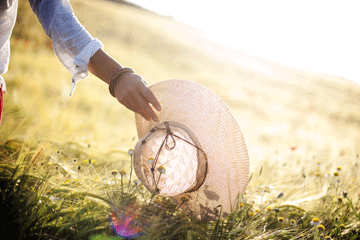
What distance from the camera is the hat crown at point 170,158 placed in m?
1.21

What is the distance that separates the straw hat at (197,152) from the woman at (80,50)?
24cm

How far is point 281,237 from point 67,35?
5.16 feet

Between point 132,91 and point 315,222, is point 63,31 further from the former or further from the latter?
point 315,222

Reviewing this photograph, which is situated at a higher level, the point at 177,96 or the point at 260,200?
the point at 177,96

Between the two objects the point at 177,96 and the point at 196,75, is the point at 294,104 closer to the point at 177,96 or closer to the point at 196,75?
the point at 196,75

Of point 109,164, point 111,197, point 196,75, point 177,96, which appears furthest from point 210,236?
point 196,75

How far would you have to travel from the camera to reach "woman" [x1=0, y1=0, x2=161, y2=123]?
1.02m

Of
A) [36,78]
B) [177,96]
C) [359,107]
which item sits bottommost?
[36,78]

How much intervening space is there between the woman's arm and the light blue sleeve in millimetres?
43

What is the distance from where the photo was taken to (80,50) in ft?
3.43

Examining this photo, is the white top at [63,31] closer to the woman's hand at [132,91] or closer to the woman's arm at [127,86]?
the woman's arm at [127,86]

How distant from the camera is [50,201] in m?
1.20

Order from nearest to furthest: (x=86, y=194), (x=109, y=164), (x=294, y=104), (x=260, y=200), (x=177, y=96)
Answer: (x=86, y=194), (x=177, y=96), (x=260, y=200), (x=109, y=164), (x=294, y=104)

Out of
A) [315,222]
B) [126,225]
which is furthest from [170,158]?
[315,222]
